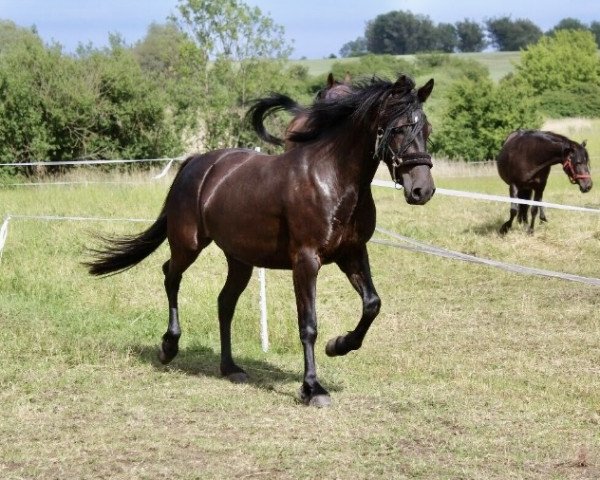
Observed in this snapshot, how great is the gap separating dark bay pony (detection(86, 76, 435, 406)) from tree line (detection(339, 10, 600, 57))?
10529cm

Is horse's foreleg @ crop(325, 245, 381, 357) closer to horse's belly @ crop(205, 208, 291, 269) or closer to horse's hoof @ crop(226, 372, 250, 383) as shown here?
horse's belly @ crop(205, 208, 291, 269)

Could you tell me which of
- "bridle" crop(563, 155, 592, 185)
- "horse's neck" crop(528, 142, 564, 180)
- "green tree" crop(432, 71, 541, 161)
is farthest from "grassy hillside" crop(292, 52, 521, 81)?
"horse's neck" crop(528, 142, 564, 180)

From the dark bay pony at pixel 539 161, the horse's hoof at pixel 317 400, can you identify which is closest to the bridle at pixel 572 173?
the dark bay pony at pixel 539 161

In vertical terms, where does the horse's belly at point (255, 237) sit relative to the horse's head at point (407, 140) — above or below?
below

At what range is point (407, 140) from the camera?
562cm

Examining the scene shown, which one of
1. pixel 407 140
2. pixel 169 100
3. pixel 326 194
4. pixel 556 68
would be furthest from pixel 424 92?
pixel 556 68

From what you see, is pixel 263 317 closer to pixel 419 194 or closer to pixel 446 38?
pixel 419 194

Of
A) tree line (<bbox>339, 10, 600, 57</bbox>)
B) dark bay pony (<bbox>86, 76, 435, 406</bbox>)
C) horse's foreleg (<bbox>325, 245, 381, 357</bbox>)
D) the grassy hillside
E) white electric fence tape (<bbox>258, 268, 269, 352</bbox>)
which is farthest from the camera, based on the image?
tree line (<bbox>339, 10, 600, 57</bbox>)

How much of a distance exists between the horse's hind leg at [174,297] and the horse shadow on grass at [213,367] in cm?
13

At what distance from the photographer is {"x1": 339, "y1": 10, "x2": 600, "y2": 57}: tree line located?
11406 cm

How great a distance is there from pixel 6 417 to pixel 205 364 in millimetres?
2044

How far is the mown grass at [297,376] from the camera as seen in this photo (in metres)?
4.96

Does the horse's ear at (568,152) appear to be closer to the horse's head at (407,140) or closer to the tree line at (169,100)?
the tree line at (169,100)

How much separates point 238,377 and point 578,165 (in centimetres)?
1060
